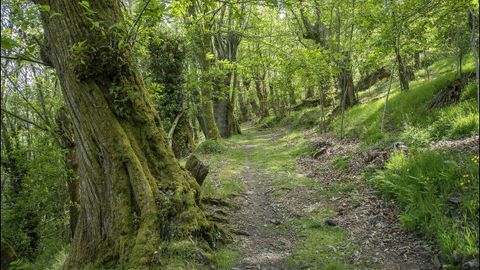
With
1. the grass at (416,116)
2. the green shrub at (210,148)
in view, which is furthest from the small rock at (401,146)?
the green shrub at (210,148)

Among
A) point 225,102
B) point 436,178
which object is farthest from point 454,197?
point 225,102

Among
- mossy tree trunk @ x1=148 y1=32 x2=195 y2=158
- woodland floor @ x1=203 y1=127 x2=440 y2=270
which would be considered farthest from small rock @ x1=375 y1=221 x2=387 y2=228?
mossy tree trunk @ x1=148 y1=32 x2=195 y2=158

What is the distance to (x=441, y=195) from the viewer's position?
214 inches

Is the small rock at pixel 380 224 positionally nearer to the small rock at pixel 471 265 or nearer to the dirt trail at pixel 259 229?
the dirt trail at pixel 259 229

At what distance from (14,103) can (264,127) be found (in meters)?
20.8

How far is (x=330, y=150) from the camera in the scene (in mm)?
12109

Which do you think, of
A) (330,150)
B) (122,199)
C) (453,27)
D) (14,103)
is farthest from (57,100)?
(453,27)

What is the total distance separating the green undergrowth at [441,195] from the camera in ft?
14.6

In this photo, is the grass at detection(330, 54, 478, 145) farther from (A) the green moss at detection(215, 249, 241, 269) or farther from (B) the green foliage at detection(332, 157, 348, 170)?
(A) the green moss at detection(215, 249, 241, 269)

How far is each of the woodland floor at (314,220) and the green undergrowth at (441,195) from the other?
0.92 feet

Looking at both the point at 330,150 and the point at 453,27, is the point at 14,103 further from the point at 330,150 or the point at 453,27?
the point at 453,27

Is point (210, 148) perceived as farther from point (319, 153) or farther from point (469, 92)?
point (469, 92)

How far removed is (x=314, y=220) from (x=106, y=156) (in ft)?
13.7

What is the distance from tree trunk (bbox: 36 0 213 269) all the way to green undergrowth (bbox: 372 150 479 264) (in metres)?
3.47
